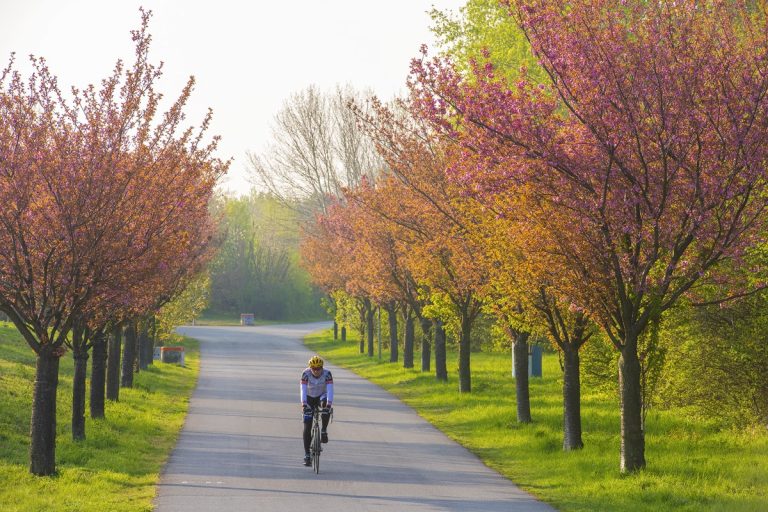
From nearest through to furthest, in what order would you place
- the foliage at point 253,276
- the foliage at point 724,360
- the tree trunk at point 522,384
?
the foliage at point 724,360 < the tree trunk at point 522,384 < the foliage at point 253,276

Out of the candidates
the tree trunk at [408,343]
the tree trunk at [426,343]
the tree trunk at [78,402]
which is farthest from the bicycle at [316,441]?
the tree trunk at [408,343]

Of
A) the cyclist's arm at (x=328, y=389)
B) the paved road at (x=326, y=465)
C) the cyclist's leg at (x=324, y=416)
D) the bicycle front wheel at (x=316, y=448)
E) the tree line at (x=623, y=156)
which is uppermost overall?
the tree line at (x=623, y=156)

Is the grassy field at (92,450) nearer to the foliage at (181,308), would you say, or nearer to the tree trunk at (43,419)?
the tree trunk at (43,419)

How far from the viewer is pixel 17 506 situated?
1290cm

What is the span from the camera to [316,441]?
15.6 metres

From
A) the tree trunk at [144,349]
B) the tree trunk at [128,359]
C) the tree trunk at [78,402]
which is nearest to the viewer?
the tree trunk at [78,402]

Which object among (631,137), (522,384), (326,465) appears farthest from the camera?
(522,384)

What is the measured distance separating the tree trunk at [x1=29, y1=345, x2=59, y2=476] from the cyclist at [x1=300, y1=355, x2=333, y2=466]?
3.73 m

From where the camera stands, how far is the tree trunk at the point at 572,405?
18391 mm

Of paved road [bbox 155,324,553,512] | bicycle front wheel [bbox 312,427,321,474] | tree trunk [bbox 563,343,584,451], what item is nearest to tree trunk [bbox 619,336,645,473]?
paved road [bbox 155,324,553,512]

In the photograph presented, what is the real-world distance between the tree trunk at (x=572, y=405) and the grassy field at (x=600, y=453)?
329 mm

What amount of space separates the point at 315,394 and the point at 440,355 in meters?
18.3

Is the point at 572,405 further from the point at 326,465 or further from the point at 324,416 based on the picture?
the point at 324,416

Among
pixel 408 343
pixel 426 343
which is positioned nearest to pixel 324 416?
pixel 426 343
